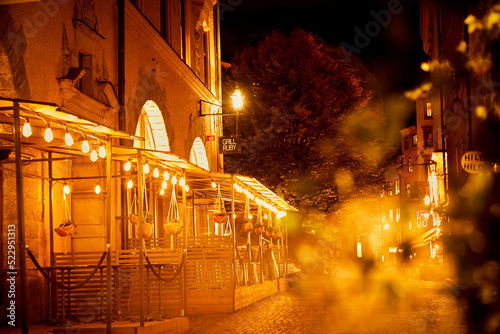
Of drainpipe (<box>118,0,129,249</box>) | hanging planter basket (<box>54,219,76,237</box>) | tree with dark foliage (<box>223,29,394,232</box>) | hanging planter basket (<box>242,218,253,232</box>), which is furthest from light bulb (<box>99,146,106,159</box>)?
tree with dark foliage (<box>223,29,394,232</box>)

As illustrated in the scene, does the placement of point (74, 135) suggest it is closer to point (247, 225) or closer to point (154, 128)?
point (247, 225)

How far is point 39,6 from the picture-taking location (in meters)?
11.7

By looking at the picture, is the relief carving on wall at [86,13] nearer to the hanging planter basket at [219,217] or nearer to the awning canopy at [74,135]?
the awning canopy at [74,135]

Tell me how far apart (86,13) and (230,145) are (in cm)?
1121

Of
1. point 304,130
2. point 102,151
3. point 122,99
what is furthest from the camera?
point 304,130

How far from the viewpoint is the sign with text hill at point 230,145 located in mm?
24672

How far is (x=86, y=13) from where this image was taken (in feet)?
46.0

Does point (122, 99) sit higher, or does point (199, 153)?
point (122, 99)

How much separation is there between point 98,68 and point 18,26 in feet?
12.6

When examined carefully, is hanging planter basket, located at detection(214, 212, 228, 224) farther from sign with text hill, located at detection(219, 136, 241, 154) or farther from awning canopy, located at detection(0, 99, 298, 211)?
sign with text hill, located at detection(219, 136, 241, 154)

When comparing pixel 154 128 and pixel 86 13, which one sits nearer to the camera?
pixel 86 13

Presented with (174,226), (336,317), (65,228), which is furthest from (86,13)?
(336,317)

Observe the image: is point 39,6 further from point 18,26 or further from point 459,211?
point 459,211

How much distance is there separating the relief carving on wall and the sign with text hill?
10522mm
